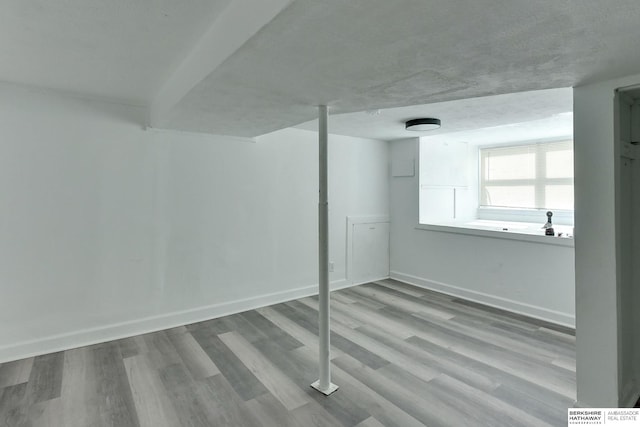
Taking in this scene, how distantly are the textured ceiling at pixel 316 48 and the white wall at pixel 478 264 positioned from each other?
8.06 feet

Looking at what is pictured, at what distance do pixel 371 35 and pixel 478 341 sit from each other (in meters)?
2.91

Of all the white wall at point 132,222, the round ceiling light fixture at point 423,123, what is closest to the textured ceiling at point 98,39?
the white wall at point 132,222

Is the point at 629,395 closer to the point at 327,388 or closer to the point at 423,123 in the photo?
the point at 327,388

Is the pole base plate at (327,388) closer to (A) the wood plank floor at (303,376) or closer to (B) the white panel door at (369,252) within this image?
(A) the wood plank floor at (303,376)

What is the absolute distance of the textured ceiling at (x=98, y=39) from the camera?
1.49 metres

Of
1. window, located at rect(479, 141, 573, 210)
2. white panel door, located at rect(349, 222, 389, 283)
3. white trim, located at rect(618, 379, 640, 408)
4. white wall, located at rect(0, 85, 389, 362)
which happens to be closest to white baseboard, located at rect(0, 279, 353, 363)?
white wall, located at rect(0, 85, 389, 362)

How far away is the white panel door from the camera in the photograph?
4887 millimetres

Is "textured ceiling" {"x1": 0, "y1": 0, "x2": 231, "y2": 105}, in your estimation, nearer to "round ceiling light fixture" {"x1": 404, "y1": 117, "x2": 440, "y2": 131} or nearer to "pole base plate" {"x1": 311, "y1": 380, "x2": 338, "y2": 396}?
"pole base plate" {"x1": 311, "y1": 380, "x2": 338, "y2": 396}

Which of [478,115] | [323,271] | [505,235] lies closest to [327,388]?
[323,271]

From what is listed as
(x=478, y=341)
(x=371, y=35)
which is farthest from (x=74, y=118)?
(x=478, y=341)

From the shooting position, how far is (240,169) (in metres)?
3.78

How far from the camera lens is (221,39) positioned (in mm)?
1536

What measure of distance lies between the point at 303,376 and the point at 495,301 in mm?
2788

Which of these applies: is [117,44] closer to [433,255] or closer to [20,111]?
[20,111]
